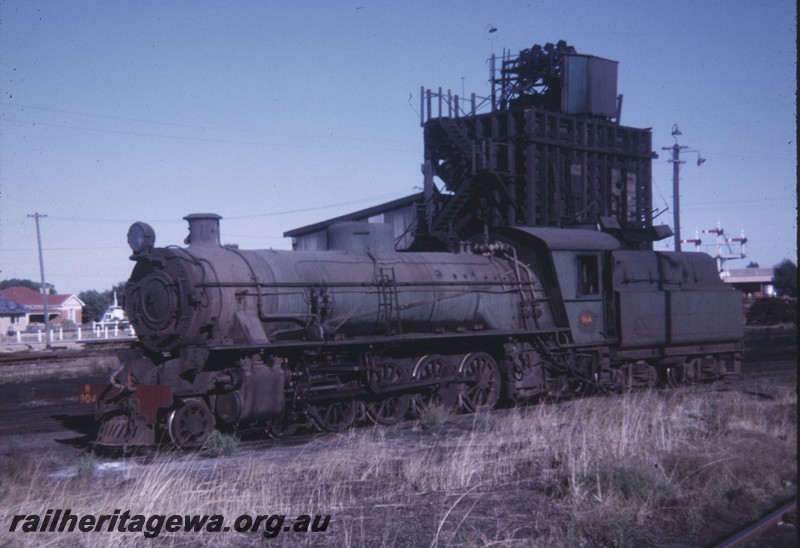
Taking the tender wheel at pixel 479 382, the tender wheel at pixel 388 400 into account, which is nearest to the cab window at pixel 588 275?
the tender wheel at pixel 479 382

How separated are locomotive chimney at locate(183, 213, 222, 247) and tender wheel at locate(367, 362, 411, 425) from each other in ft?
12.0

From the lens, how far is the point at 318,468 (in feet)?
31.0

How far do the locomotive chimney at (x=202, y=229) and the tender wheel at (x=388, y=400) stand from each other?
3657mm

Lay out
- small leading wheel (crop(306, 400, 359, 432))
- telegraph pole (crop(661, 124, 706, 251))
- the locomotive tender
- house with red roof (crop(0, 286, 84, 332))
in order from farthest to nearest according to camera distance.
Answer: house with red roof (crop(0, 286, 84, 332)) → telegraph pole (crop(661, 124, 706, 251)) → small leading wheel (crop(306, 400, 359, 432)) → the locomotive tender

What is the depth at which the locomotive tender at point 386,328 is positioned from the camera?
12.3 metres

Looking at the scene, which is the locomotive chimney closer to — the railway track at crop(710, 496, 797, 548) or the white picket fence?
the railway track at crop(710, 496, 797, 548)

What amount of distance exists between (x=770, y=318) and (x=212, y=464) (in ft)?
153

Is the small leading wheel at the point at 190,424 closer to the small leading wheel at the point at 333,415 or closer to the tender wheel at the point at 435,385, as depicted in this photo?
the small leading wheel at the point at 333,415

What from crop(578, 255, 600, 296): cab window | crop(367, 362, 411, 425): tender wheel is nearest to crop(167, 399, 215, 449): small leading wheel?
crop(367, 362, 411, 425): tender wheel

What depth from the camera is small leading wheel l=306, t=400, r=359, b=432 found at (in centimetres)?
1345

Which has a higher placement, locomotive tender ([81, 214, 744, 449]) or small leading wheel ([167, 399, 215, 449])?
locomotive tender ([81, 214, 744, 449])

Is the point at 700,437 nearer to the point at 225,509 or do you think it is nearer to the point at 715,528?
the point at 715,528

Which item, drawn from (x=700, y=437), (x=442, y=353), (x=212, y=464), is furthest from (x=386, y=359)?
(x=700, y=437)

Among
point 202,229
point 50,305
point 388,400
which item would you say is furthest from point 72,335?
point 50,305
